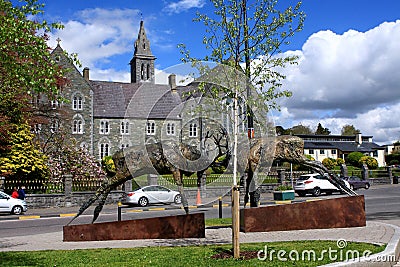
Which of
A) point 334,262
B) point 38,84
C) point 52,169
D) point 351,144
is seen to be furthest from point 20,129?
point 351,144

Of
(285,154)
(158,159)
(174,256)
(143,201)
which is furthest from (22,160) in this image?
(174,256)

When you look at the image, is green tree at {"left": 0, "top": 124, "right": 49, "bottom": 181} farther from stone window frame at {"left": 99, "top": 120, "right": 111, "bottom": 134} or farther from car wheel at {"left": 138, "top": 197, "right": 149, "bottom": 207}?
stone window frame at {"left": 99, "top": 120, "right": 111, "bottom": 134}

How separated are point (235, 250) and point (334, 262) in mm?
1815

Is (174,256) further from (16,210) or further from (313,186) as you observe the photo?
(313,186)

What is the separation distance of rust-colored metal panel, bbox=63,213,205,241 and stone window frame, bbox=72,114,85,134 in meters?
43.8

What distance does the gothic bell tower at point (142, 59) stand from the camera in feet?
291

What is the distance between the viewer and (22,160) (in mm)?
28547

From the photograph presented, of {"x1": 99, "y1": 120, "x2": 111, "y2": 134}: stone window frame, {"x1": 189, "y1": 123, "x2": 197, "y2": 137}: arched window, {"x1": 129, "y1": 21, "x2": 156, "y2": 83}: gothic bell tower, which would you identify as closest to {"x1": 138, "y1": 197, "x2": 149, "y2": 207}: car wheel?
{"x1": 189, "y1": 123, "x2": 197, "y2": 137}: arched window

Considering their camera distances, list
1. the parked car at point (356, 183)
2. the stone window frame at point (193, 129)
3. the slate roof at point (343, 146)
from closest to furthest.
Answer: the stone window frame at point (193, 129), the parked car at point (356, 183), the slate roof at point (343, 146)

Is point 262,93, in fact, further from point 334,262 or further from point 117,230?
point 117,230

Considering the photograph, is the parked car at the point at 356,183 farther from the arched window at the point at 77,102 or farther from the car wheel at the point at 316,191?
the arched window at the point at 77,102

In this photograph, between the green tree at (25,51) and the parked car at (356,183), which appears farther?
the parked car at (356,183)

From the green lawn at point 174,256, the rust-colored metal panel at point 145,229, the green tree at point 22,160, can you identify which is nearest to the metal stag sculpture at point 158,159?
the rust-colored metal panel at point 145,229

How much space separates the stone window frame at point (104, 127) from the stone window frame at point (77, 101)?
12.3 ft
